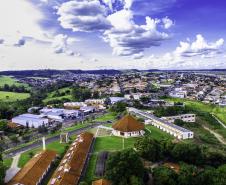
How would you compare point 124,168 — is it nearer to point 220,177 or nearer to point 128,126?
point 220,177

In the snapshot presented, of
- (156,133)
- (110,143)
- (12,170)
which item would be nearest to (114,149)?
(110,143)

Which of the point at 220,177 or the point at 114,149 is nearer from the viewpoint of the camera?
the point at 220,177

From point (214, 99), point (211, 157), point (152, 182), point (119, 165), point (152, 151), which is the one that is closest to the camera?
point (119, 165)

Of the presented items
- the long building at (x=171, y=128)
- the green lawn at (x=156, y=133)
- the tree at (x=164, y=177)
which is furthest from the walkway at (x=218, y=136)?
the tree at (x=164, y=177)

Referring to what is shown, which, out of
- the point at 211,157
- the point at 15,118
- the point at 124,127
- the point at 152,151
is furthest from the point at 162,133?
the point at 15,118

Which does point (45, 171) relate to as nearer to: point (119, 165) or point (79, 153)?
point (79, 153)

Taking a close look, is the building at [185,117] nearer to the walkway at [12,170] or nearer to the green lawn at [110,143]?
the green lawn at [110,143]
